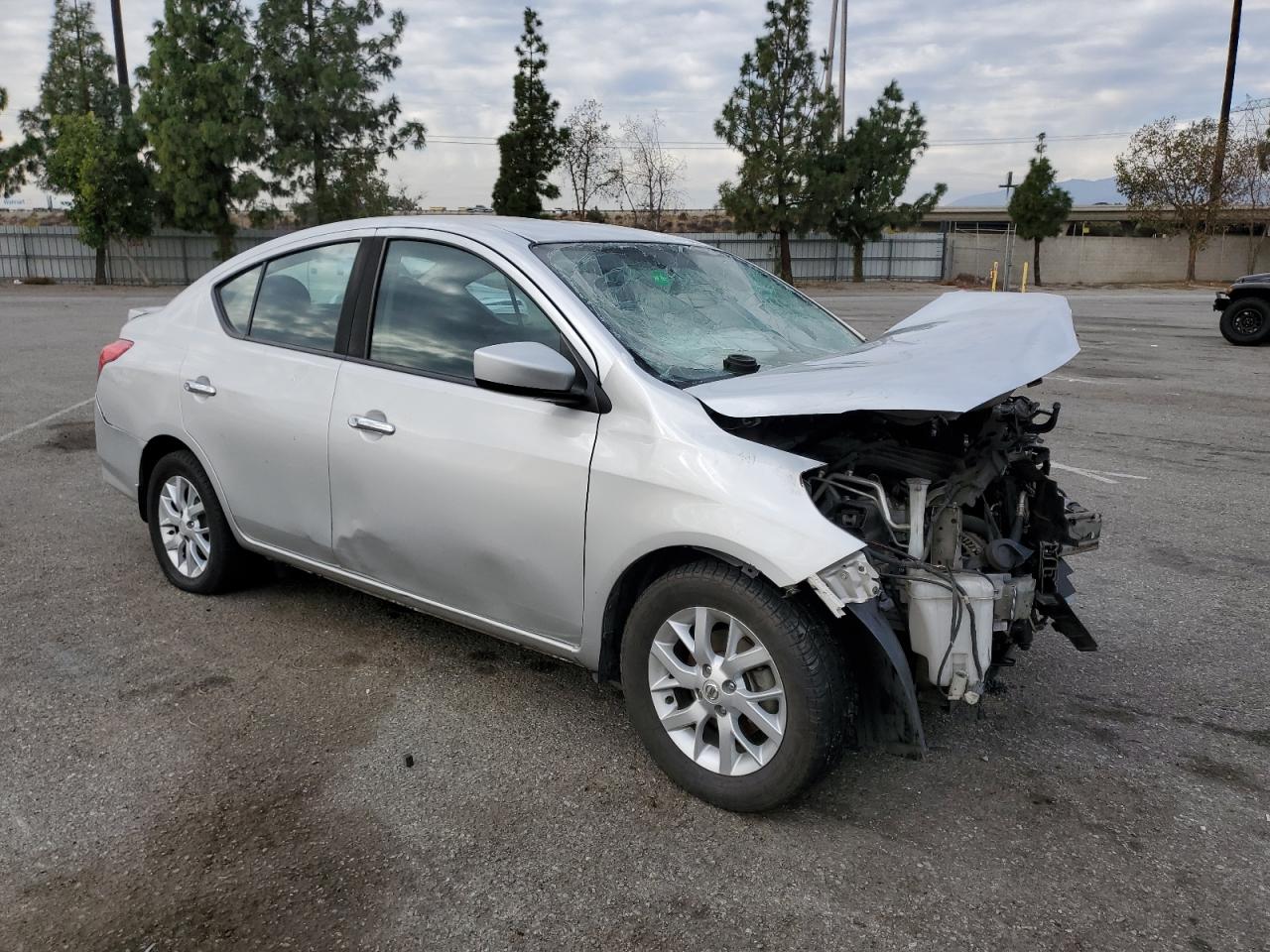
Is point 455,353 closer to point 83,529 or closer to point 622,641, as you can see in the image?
point 622,641

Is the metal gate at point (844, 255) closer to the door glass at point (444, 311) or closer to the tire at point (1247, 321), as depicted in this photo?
the tire at point (1247, 321)

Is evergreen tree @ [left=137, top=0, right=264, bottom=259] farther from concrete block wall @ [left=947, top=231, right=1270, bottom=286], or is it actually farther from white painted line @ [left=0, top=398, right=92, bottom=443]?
concrete block wall @ [left=947, top=231, right=1270, bottom=286]

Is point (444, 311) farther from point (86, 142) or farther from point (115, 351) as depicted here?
point (86, 142)

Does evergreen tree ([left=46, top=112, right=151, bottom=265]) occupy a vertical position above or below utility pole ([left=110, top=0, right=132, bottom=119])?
below

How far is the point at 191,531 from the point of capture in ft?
15.7

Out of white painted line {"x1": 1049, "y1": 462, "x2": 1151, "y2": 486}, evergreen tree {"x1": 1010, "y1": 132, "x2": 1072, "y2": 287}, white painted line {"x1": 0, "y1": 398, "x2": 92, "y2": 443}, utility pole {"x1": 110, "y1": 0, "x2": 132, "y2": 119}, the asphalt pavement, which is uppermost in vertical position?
utility pole {"x1": 110, "y1": 0, "x2": 132, "y2": 119}

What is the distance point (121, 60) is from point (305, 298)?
36.9 m

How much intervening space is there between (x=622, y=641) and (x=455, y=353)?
4.04 ft

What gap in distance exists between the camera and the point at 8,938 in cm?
254

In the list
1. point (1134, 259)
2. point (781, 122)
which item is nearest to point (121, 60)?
point (781, 122)

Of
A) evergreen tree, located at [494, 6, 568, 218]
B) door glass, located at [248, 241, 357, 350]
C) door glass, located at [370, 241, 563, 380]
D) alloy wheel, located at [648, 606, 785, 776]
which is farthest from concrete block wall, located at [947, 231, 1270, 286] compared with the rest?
alloy wheel, located at [648, 606, 785, 776]

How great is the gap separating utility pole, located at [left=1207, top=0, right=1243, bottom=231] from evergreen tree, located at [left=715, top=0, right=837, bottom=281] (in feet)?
59.8

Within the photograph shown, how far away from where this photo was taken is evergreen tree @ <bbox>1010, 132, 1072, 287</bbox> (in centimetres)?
4431

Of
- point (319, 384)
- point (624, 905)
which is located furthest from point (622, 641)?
point (319, 384)
